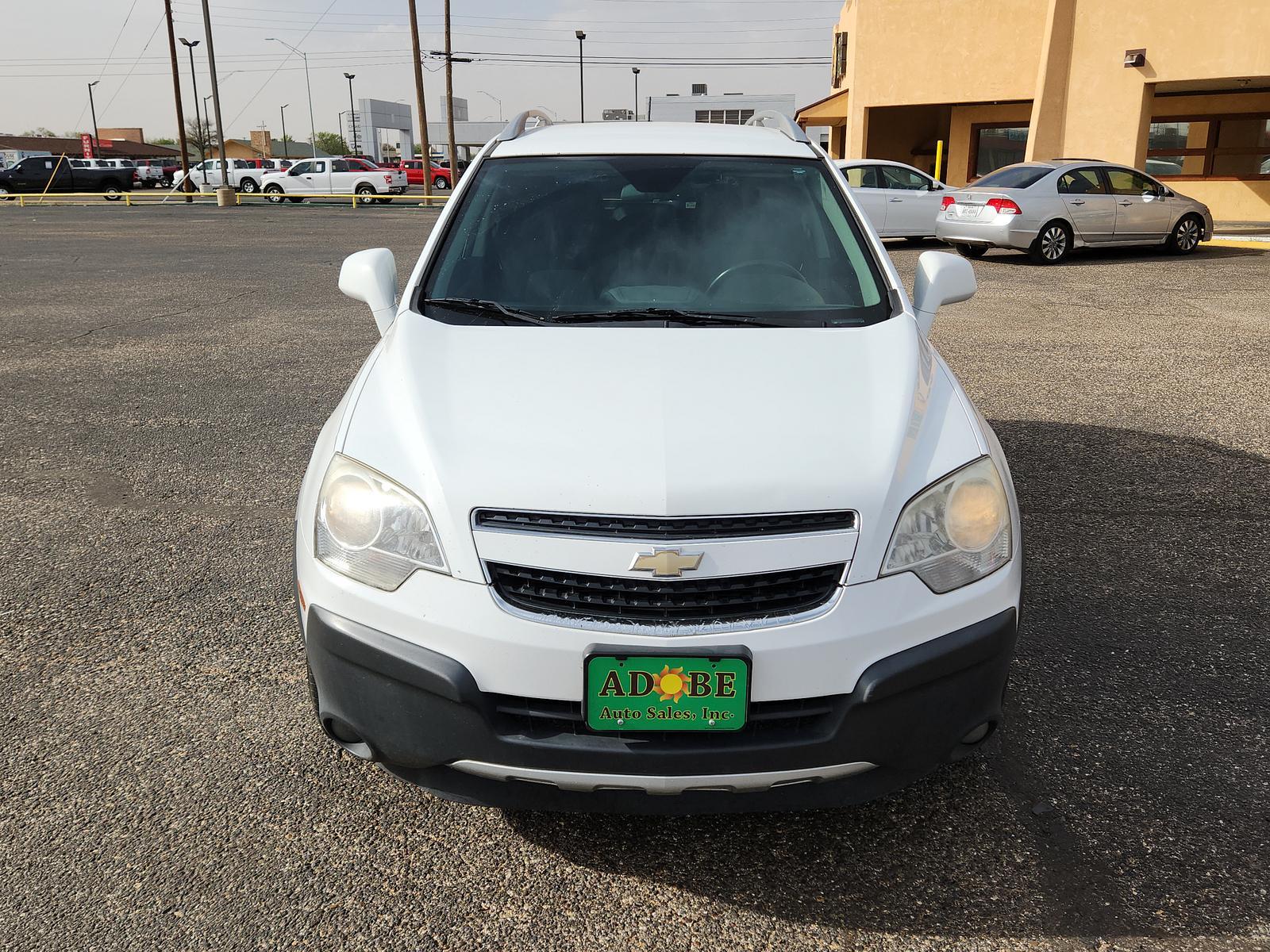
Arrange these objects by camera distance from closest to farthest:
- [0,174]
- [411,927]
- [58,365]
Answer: [411,927] → [58,365] → [0,174]

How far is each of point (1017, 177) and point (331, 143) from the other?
500ft

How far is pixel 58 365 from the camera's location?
8.10 m

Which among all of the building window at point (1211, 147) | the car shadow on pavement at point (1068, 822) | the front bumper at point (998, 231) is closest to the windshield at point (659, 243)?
the car shadow on pavement at point (1068, 822)

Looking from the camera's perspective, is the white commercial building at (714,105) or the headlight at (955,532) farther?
the white commercial building at (714,105)

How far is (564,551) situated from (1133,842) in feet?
5.29

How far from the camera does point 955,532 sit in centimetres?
228

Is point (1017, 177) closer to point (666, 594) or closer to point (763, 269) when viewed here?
point (763, 269)

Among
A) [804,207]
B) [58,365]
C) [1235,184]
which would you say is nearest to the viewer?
[804,207]

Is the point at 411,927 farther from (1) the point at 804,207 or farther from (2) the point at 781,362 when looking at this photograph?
(1) the point at 804,207

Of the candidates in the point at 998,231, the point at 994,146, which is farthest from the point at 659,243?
the point at 994,146

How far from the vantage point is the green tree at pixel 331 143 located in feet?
478

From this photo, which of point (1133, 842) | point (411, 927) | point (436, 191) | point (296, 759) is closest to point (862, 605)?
point (1133, 842)

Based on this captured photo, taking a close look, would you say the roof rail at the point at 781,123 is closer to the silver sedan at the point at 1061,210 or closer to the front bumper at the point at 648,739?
the front bumper at the point at 648,739

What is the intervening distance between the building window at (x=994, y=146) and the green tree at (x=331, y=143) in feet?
418
